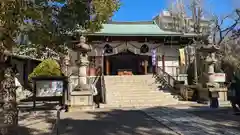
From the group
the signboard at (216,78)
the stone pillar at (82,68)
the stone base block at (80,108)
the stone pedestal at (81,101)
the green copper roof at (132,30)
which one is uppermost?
the green copper roof at (132,30)

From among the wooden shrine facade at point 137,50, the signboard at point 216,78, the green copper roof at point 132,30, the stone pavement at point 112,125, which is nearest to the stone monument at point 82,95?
the stone pavement at point 112,125

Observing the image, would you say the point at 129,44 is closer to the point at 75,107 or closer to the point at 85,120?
the point at 75,107

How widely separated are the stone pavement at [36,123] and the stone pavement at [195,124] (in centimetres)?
395

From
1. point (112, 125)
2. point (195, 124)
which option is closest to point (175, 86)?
point (195, 124)

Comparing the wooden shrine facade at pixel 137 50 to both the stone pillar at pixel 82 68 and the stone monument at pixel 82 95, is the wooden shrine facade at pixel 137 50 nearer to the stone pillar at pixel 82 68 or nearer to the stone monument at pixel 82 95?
the stone pillar at pixel 82 68

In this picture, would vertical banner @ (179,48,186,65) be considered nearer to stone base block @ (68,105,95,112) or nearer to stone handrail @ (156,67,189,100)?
stone handrail @ (156,67,189,100)

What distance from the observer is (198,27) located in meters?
28.5

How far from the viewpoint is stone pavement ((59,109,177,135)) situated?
8359mm

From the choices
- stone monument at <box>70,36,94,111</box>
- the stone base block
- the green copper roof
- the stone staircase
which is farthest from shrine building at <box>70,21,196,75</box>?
the stone base block

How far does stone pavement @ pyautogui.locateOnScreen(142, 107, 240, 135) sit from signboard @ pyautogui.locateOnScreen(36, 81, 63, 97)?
4355 mm

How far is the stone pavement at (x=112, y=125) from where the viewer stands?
8359 mm

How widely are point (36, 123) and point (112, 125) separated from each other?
2787mm

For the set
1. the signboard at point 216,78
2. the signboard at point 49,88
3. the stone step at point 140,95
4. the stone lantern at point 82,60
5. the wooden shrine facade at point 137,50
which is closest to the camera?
the signboard at point 49,88

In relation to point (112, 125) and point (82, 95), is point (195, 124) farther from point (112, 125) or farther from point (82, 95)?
point (82, 95)
